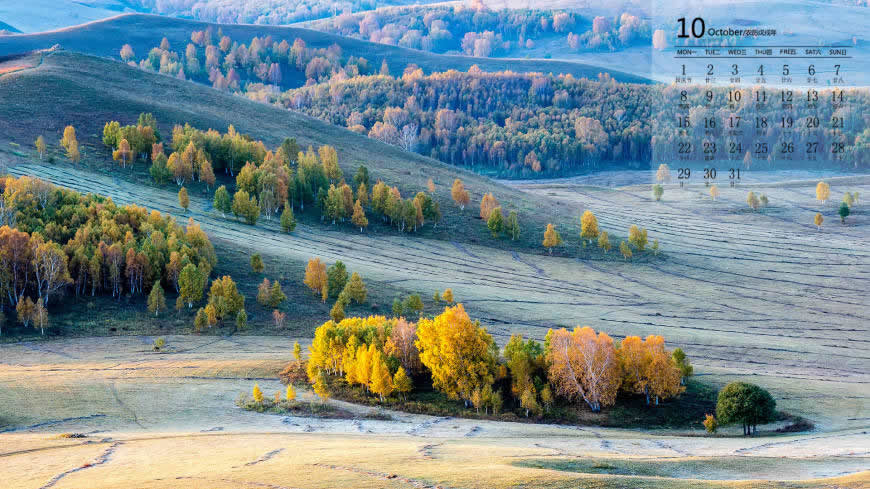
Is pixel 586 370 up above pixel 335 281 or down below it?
below

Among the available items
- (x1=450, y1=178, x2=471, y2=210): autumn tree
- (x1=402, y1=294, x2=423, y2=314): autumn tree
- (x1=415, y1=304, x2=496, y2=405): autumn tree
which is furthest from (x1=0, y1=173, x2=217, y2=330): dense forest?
(x1=450, y1=178, x2=471, y2=210): autumn tree

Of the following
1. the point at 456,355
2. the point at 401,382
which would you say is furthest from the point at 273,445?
the point at 456,355

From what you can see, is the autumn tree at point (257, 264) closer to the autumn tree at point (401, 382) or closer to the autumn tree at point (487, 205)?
the autumn tree at point (401, 382)

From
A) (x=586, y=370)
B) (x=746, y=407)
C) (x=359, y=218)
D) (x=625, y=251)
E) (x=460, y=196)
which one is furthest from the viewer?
(x=460, y=196)

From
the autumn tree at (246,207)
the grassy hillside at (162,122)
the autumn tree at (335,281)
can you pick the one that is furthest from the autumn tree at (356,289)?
the grassy hillside at (162,122)

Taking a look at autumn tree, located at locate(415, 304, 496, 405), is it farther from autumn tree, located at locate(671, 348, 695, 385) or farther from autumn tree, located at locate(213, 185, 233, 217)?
autumn tree, located at locate(213, 185, 233, 217)

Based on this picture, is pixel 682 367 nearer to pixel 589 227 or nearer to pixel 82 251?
pixel 82 251
